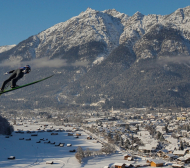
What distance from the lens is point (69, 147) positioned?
278 ft

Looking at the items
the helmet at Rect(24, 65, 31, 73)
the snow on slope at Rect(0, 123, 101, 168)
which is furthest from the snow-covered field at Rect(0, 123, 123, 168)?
the helmet at Rect(24, 65, 31, 73)

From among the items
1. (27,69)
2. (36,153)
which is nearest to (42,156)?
(36,153)

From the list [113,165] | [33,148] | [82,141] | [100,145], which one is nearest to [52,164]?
[113,165]

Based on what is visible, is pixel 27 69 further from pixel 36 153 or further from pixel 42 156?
pixel 36 153

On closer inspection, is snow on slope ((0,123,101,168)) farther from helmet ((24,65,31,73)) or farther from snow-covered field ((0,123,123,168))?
helmet ((24,65,31,73))

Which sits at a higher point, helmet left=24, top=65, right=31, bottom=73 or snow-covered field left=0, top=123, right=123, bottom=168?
helmet left=24, top=65, right=31, bottom=73

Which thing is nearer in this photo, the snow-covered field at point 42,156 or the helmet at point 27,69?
the helmet at point 27,69

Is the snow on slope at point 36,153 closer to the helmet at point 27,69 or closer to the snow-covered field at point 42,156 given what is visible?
the snow-covered field at point 42,156

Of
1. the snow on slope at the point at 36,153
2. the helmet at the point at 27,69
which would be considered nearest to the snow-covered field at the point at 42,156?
the snow on slope at the point at 36,153

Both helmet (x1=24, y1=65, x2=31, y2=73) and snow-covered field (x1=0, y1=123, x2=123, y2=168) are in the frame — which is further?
snow-covered field (x1=0, y1=123, x2=123, y2=168)

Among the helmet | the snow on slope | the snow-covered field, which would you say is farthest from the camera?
the snow on slope

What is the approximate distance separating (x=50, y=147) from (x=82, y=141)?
45.5 feet

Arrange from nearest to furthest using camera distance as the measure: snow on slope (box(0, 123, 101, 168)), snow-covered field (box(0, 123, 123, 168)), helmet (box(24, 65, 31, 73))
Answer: helmet (box(24, 65, 31, 73)), snow-covered field (box(0, 123, 123, 168)), snow on slope (box(0, 123, 101, 168))

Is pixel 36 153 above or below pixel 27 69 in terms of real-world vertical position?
below
